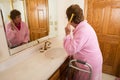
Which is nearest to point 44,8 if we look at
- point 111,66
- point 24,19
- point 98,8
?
point 24,19

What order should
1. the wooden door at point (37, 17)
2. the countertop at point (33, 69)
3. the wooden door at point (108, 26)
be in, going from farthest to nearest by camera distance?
the wooden door at point (108, 26), the wooden door at point (37, 17), the countertop at point (33, 69)

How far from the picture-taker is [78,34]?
1.20 metres

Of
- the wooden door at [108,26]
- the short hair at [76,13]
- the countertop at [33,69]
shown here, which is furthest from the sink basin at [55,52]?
the wooden door at [108,26]

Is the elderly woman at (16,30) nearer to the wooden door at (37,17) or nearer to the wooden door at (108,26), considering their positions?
the wooden door at (37,17)

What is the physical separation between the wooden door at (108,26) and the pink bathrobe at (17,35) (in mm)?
1446

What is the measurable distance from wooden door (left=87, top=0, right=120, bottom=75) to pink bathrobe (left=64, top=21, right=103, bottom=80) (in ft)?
3.39

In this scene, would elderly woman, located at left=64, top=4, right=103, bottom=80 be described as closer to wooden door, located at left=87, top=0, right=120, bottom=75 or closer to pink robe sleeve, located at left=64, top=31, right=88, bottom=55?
pink robe sleeve, located at left=64, top=31, right=88, bottom=55

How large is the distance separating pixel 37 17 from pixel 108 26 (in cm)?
145

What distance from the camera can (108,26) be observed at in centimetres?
215

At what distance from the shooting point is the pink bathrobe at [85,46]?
120 cm

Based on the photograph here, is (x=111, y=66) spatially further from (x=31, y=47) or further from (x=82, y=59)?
(x=31, y=47)

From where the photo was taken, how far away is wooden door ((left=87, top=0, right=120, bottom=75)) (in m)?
2.05

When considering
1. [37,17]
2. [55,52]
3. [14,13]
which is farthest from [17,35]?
[55,52]

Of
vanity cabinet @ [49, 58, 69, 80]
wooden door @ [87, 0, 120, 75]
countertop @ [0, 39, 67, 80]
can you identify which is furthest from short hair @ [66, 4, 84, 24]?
wooden door @ [87, 0, 120, 75]
